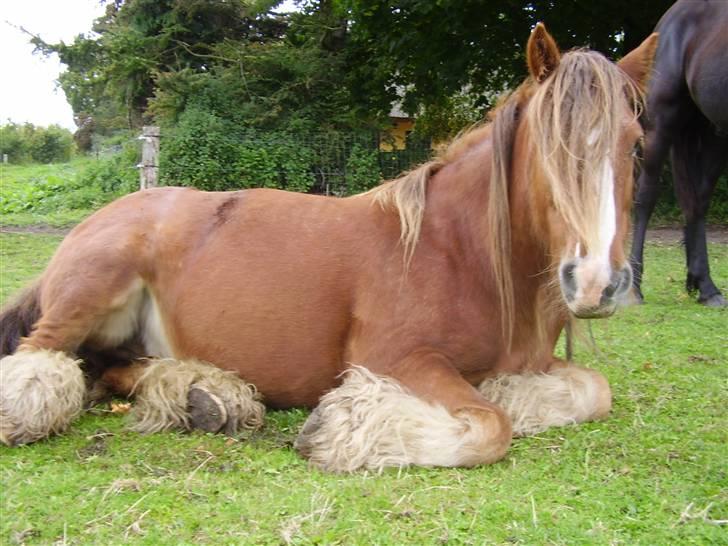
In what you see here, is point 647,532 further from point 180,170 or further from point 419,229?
point 180,170

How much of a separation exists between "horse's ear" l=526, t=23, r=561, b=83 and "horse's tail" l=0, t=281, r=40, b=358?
288 centimetres

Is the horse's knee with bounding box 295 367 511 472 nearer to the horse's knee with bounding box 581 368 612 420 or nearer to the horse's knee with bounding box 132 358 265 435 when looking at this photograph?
the horse's knee with bounding box 132 358 265 435

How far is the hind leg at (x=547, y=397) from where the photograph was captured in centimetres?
336

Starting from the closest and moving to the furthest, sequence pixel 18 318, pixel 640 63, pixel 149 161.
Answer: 1. pixel 640 63
2. pixel 18 318
3. pixel 149 161

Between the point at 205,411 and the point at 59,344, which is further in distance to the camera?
the point at 59,344

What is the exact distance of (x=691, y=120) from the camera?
6.81 m

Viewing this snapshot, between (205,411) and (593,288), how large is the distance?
1886 mm

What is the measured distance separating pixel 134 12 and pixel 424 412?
16541mm

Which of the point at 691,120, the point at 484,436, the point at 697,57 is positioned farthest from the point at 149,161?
the point at 484,436

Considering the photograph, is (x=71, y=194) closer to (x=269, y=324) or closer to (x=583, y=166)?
(x=269, y=324)

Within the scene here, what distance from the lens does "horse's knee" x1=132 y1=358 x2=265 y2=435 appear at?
3430 mm

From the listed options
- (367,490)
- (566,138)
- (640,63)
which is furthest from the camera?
(640,63)

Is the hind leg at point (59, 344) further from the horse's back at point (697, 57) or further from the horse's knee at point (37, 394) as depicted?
the horse's back at point (697, 57)

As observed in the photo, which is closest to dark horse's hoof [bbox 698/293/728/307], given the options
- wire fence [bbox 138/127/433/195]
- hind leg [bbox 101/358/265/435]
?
hind leg [bbox 101/358/265/435]
